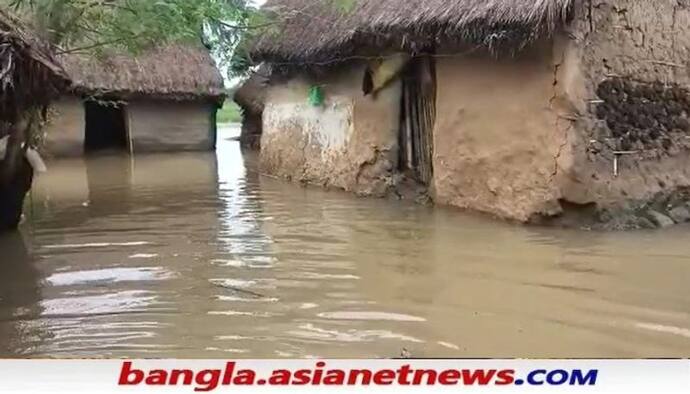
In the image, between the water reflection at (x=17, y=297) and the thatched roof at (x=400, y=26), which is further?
the thatched roof at (x=400, y=26)

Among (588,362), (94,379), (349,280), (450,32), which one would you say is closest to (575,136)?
(450,32)

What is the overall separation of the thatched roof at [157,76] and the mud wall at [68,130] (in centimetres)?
43

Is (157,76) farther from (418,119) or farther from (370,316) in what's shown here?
(370,316)

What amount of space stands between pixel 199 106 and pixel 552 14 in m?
Result: 12.2

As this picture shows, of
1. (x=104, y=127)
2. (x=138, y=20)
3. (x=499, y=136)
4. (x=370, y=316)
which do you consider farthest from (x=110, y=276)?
(x=104, y=127)

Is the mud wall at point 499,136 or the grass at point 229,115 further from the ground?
the mud wall at point 499,136

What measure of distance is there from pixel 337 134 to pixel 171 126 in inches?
322

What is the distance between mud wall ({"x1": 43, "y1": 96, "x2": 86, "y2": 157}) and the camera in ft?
50.6

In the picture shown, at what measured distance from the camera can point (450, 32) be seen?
7.32 m

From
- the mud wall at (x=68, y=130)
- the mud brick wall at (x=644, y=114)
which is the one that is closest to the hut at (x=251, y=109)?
the mud wall at (x=68, y=130)

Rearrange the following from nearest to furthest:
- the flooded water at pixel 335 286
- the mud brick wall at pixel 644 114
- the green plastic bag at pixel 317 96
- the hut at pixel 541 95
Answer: the flooded water at pixel 335 286, the hut at pixel 541 95, the mud brick wall at pixel 644 114, the green plastic bag at pixel 317 96

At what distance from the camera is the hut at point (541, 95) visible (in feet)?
21.8

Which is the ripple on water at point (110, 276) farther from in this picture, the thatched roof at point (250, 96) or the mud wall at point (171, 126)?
the thatched roof at point (250, 96)

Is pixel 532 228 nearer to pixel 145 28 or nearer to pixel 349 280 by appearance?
pixel 349 280
